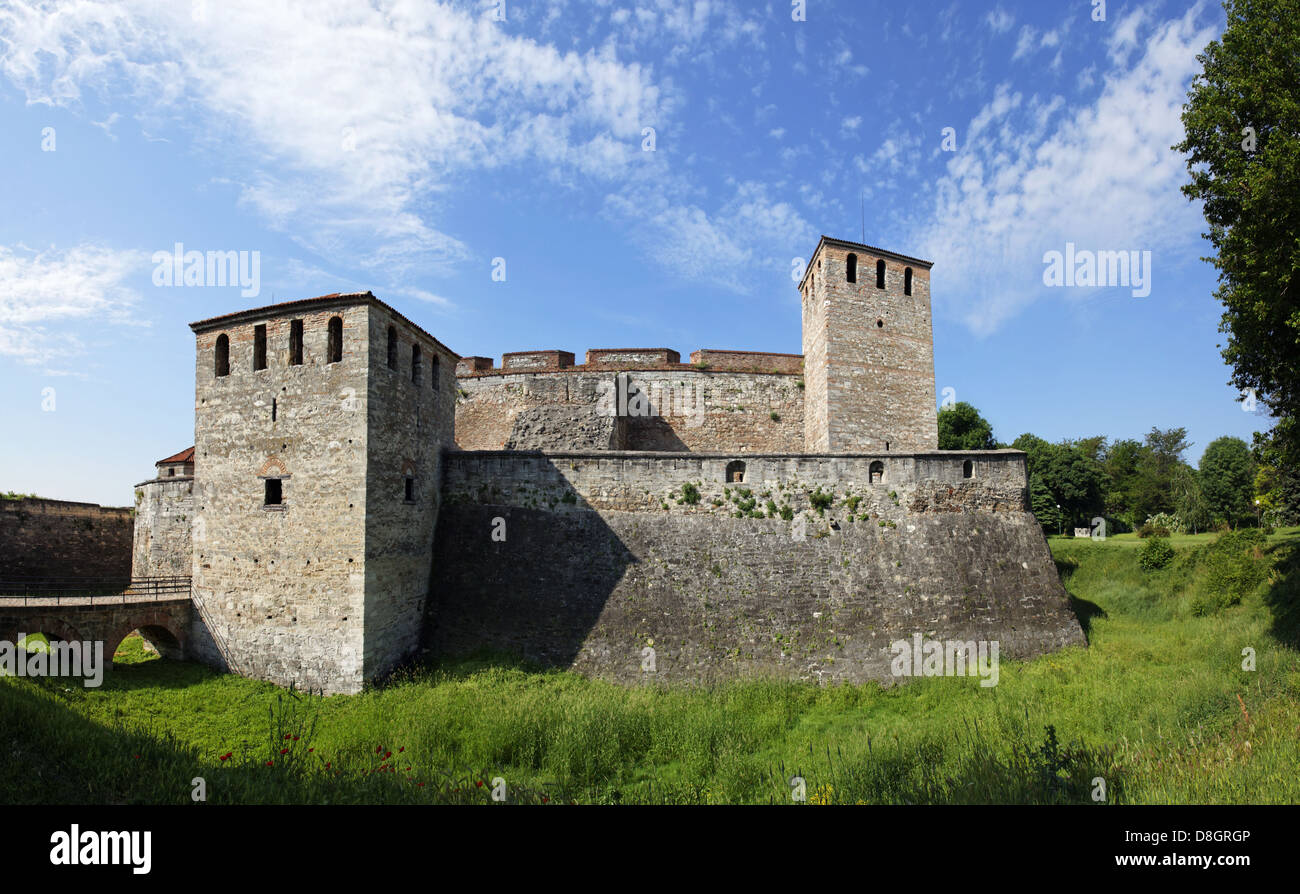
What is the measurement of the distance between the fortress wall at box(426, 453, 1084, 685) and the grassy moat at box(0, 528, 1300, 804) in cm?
105

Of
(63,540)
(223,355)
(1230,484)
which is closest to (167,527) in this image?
(63,540)

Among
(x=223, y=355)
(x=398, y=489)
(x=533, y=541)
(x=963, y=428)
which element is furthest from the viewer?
(x=963, y=428)

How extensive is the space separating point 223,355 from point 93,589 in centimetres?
1520

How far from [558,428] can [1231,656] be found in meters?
21.0

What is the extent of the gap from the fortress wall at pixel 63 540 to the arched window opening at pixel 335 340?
61.9ft

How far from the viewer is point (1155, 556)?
73.4ft

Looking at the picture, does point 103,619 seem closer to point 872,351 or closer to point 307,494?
point 307,494

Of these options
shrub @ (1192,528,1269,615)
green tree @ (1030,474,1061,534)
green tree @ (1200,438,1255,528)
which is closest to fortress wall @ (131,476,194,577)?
shrub @ (1192,528,1269,615)

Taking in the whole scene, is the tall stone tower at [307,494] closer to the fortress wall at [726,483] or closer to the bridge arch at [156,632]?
the bridge arch at [156,632]

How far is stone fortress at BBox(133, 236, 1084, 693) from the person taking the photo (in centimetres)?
1348


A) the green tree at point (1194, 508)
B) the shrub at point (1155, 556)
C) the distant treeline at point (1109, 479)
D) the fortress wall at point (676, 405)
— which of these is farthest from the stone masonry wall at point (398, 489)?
the green tree at point (1194, 508)

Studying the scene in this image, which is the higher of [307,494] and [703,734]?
[307,494]

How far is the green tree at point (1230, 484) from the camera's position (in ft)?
141

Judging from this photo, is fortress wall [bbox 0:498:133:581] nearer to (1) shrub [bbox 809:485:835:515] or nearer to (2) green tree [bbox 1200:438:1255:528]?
(1) shrub [bbox 809:485:835:515]
